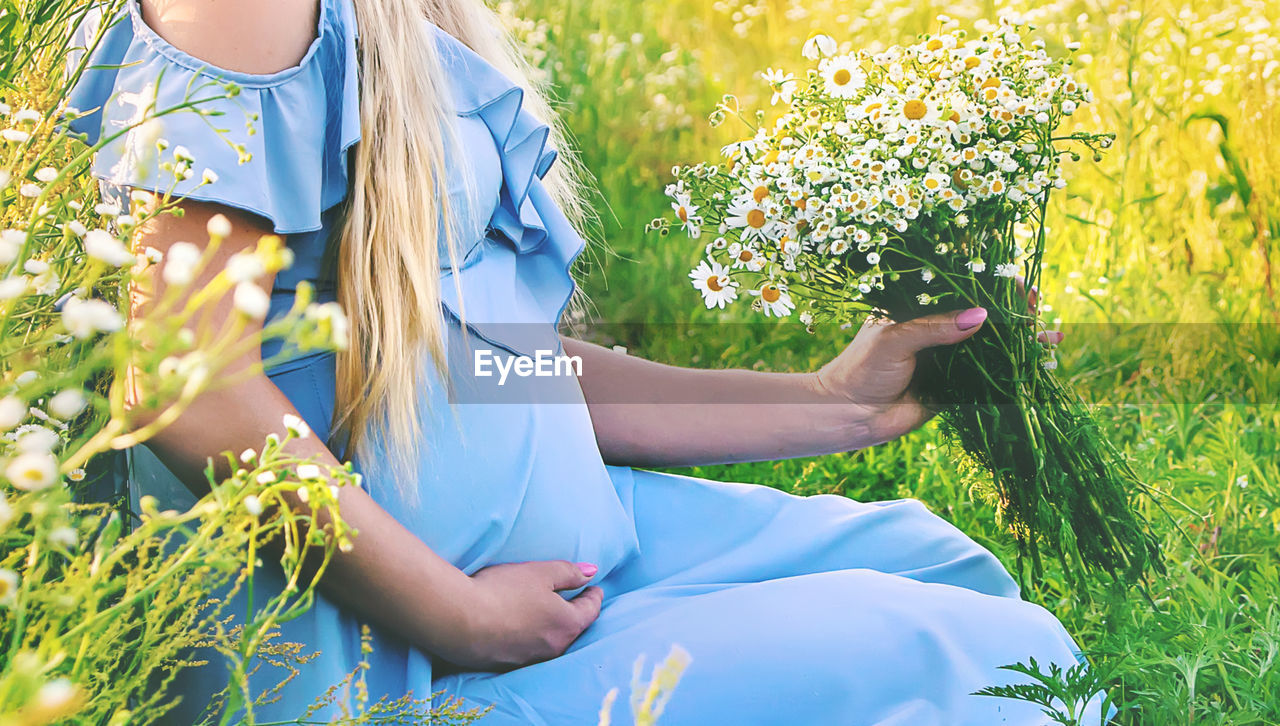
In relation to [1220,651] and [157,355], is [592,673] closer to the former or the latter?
[157,355]

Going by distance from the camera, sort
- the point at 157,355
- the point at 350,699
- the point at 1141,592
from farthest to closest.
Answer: the point at 1141,592 → the point at 350,699 → the point at 157,355

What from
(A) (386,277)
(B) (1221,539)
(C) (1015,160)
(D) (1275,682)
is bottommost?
(B) (1221,539)

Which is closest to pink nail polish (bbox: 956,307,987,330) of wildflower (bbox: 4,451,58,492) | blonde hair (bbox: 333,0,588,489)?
blonde hair (bbox: 333,0,588,489)

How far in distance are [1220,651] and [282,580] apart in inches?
39.9

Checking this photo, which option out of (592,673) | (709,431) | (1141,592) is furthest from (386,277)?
(1141,592)

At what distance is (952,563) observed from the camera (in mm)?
1248

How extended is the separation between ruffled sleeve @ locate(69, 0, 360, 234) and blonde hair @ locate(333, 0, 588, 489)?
0.03 meters

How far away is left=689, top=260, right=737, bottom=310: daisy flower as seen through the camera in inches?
47.2

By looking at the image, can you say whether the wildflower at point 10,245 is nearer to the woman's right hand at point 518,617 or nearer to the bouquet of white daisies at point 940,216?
the woman's right hand at point 518,617

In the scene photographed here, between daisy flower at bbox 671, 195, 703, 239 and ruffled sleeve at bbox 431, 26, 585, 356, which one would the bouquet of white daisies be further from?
ruffled sleeve at bbox 431, 26, 585, 356

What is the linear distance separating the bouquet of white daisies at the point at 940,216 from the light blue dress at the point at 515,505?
22 centimetres

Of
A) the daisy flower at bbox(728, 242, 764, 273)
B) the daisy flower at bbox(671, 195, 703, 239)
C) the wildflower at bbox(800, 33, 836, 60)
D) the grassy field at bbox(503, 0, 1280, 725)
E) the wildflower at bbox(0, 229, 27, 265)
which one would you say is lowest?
the grassy field at bbox(503, 0, 1280, 725)

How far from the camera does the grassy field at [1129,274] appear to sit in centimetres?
146

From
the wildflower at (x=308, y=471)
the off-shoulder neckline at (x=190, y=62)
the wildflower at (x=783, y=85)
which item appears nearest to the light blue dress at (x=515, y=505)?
the off-shoulder neckline at (x=190, y=62)
